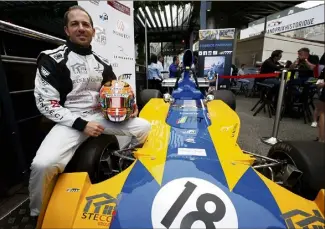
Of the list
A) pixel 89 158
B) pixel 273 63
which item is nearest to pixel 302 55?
pixel 273 63

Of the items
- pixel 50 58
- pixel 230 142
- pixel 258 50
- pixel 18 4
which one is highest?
pixel 18 4

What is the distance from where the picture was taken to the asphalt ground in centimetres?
320

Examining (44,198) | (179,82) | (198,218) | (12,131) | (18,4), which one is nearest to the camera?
(198,218)

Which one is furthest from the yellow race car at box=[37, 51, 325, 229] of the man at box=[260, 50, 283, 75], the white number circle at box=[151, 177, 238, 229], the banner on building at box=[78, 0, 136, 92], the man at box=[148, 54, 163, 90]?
the man at box=[148, 54, 163, 90]

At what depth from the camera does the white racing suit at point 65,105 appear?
1.30 meters

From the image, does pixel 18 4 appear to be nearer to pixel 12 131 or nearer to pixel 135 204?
pixel 12 131

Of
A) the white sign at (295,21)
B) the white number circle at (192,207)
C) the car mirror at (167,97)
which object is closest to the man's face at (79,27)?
the car mirror at (167,97)

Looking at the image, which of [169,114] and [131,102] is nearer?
[131,102]

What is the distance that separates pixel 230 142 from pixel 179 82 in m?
1.64

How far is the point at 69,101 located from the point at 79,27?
59cm

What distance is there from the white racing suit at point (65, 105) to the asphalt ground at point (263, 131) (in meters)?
2.08

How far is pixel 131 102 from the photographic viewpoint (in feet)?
5.32

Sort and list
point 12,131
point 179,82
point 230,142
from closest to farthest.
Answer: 1. point 230,142
2. point 12,131
3. point 179,82

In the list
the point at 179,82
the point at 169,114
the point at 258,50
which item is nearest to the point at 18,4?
the point at 179,82
